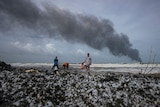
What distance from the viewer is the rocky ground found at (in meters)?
12.9

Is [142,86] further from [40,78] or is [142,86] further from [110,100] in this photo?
[40,78]

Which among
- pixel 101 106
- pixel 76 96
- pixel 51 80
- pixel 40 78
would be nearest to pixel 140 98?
pixel 101 106

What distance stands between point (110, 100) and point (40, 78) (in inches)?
277

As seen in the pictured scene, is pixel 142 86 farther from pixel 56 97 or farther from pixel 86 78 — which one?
pixel 56 97

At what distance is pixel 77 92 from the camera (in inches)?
566

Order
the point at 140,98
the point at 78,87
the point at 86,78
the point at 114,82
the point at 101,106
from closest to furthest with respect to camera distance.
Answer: the point at 101,106 → the point at 140,98 → the point at 78,87 → the point at 114,82 → the point at 86,78

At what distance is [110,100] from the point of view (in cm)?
1322

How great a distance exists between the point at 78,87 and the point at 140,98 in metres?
4.81

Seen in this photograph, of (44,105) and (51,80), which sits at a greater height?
(51,80)

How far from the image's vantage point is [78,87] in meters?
15.2

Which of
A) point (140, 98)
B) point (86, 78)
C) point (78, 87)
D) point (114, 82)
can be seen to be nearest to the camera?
point (140, 98)

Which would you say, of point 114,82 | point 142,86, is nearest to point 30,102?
point 114,82

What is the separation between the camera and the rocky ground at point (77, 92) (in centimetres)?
1288

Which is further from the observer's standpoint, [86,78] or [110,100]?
[86,78]
